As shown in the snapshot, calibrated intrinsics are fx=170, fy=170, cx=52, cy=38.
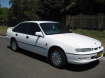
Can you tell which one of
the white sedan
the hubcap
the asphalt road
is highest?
the white sedan

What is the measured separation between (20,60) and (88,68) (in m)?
2.57

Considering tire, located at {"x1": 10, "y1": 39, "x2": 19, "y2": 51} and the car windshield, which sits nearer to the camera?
the car windshield

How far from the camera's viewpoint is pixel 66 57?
5.27 meters

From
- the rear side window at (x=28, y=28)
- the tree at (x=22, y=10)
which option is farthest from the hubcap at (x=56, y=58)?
the tree at (x=22, y=10)

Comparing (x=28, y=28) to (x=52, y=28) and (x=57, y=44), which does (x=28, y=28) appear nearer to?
(x=52, y=28)

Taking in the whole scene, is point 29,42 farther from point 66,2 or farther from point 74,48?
point 66,2

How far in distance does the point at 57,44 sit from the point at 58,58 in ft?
1.53

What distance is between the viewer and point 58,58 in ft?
18.1

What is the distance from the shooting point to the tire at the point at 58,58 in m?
5.39

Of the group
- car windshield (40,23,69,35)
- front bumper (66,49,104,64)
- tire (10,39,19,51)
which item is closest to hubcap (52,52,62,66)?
front bumper (66,49,104,64)

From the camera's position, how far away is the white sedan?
5.12 metres

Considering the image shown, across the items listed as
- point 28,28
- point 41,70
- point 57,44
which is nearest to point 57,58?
point 57,44

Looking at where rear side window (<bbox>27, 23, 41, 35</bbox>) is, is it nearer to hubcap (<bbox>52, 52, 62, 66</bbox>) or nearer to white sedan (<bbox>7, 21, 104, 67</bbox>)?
white sedan (<bbox>7, 21, 104, 67</bbox>)

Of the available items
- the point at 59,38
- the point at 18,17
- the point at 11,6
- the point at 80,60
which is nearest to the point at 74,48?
the point at 80,60
